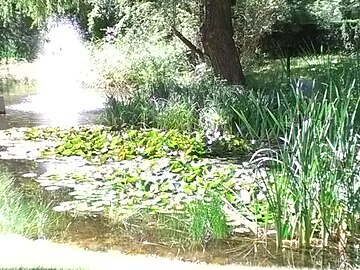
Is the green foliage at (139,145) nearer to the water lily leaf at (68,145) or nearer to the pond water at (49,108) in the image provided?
the water lily leaf at (68,145)

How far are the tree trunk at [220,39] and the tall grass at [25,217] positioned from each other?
5294mm

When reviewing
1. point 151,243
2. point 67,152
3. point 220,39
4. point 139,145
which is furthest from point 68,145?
point 220,39

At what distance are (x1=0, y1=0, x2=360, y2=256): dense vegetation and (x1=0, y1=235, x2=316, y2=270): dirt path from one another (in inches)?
31.1

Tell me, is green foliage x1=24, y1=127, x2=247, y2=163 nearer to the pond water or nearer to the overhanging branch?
the pond water

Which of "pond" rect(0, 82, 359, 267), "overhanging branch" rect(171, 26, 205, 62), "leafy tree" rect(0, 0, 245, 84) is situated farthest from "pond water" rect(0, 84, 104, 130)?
"pond" rect(0, 82, 359, 267)

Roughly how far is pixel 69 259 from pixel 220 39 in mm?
6797

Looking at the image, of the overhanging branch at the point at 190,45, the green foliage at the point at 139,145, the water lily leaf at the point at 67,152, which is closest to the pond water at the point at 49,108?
the overhanging branch at the point at 190,45

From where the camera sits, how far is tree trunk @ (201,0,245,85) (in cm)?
973

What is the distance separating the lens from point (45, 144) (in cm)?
782

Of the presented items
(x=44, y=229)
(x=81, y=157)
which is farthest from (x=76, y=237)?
(x=81, y=157)

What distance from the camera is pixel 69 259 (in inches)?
143

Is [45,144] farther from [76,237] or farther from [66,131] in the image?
[76,237]

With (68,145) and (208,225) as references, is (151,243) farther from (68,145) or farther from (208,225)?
(68,145)

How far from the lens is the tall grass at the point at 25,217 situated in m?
4.48
